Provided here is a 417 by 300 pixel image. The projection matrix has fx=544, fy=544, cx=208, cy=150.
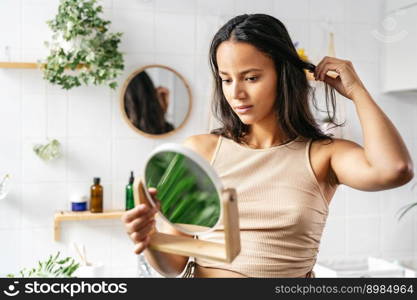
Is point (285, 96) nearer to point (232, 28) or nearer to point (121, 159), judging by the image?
point (232, 28)

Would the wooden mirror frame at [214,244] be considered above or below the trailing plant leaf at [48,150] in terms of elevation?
below

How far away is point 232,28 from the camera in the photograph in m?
0.82

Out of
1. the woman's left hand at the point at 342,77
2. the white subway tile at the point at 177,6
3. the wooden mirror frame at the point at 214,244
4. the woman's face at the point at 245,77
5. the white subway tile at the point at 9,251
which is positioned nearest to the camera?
the wooden mirror frame at the point at 214,244

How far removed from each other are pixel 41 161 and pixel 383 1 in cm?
157

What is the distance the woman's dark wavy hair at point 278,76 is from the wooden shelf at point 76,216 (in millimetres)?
1115

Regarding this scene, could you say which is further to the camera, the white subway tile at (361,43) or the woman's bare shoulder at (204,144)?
the white subway tile at (361,43)

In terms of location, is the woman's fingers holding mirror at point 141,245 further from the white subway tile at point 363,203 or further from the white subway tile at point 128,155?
the white subway tile at point 363,203

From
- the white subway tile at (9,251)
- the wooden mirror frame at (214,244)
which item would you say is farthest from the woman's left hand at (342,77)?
the white subway tile at (9,251)

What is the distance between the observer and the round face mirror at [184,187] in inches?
24.0

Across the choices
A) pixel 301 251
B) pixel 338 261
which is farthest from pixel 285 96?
pixel 338 261

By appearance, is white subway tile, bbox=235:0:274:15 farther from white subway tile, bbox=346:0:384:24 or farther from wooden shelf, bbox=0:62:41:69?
wooden shelf, bbox=0:62:41:69

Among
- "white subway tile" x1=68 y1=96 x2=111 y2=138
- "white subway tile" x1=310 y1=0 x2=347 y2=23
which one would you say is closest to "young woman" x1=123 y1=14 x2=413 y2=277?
"white subway tile" x1=68 y1=96 x2=111 y2=138

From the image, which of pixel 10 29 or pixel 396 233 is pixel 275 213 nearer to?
pixel 10 29

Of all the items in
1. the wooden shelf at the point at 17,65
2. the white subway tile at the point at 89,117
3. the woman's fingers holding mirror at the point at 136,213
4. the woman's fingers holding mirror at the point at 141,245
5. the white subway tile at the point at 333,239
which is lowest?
the white subway tile at the point at 333,239
